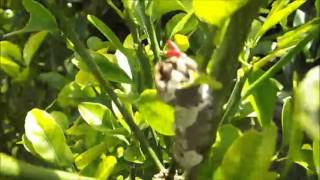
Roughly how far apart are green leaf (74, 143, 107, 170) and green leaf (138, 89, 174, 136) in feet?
0.34

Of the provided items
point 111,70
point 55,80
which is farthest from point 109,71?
point 55,80

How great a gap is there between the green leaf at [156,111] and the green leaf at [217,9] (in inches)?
3.0

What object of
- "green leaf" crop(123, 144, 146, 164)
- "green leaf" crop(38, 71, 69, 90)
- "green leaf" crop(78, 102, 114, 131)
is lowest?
"green leaf" crop(38, 71, 69, 90)

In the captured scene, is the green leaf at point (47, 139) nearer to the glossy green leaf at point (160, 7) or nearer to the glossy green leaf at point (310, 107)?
the glossy green leaf at point (160, 7)

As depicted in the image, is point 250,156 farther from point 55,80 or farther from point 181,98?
point 55,80

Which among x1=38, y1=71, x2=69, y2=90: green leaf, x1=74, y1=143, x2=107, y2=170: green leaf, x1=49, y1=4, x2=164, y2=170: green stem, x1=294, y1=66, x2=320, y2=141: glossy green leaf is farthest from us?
x1=38, y1=71, x2=69, y2=90: green leaf

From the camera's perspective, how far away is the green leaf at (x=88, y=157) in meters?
0.60

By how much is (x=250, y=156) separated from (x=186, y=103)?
0.16ft

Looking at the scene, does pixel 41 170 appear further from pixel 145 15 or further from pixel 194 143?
pixel 145 15

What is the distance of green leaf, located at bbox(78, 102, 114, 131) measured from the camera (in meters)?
0.64

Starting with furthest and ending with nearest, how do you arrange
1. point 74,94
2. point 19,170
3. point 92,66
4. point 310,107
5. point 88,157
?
1. point 74,94
2. point 88,157
3. point 92,66
4. point 19,170
5. point 310,107

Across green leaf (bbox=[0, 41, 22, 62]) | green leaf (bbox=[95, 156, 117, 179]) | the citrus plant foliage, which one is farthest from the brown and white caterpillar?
green leaf (bbox=[0, 41, 22, 62])

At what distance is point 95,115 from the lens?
2.14ft

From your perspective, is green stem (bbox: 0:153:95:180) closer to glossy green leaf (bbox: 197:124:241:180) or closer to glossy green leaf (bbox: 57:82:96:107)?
glossy green leaf (bbox: 197:124:241:180)
